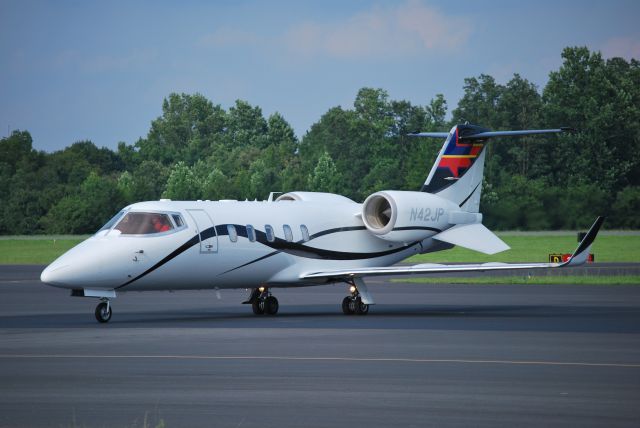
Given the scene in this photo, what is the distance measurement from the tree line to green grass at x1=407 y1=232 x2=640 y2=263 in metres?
3.49

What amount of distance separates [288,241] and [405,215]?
137 inches

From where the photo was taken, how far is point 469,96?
409 feet

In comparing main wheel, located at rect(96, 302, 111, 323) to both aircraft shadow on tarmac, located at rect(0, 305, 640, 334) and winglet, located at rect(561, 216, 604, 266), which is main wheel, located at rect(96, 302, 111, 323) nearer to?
aircraft shadow on tarmac, located at rect(0, 305, 640, 334)

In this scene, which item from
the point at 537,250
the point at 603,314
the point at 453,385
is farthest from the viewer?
the point at 537,250

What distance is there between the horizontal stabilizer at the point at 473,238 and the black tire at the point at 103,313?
10199 millimetres

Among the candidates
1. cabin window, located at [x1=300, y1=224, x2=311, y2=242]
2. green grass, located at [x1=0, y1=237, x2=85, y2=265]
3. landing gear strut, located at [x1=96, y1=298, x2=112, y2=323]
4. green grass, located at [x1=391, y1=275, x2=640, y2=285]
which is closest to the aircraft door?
landing gear strut, located at [x1=96, y1=298, x2=112, y2=323]

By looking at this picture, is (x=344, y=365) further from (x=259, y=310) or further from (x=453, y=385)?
(x=259, y=310)

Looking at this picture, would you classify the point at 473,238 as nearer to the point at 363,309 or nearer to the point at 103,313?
the point at 363,309

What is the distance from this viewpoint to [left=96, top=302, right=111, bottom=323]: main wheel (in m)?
27.5

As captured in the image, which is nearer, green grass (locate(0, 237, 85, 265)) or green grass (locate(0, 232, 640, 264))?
green grass (locate(0, 232, 640, 264))

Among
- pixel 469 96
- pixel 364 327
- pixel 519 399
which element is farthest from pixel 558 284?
pixel 469 96

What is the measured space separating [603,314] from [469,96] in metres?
96.7

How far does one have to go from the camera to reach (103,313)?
90.7 ft

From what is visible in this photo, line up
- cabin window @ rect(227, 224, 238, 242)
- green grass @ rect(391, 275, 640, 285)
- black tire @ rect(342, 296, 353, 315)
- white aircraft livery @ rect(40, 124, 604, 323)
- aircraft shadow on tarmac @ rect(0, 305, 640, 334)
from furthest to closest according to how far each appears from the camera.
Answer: green grass @ rect(391, 275, 640, 285), black tire @ rect(342, 296, 353, 315), cabin window @ rect(227, 224, 238, 242), white aircraft livery @ rect(40, 124, 604, 323), aircraft shadow on tarmac @ rect(0, 305, 640, 334)
